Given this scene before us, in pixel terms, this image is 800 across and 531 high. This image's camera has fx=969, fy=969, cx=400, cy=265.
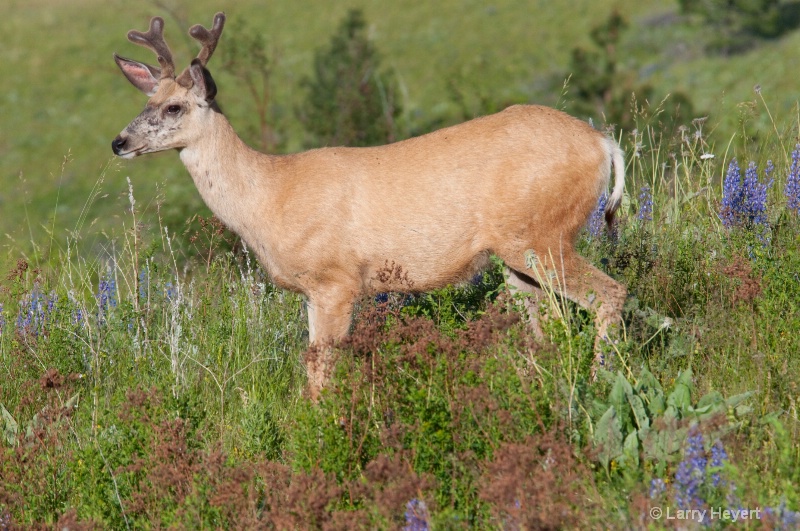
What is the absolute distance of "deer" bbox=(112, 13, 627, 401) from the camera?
559 centimetres

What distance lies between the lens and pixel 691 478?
11.1 ft

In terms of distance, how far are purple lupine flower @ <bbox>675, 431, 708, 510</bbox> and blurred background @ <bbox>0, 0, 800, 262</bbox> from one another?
12946 mm

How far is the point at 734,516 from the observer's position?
3195 mm

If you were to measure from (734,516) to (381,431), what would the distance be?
1.46m

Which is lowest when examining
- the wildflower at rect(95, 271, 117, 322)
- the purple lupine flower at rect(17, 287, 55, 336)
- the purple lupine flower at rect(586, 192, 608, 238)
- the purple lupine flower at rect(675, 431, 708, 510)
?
the purple lupine flower at rect(586, 192, 608, 238)

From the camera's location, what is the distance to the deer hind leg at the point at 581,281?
17.6ft

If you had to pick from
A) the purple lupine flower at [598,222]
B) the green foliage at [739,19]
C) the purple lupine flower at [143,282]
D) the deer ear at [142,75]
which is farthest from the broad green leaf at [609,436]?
the green foliage at [739,19]

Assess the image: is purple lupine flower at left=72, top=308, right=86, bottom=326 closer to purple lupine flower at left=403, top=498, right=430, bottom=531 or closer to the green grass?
the green grass

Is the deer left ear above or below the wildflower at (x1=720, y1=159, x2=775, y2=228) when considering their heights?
above

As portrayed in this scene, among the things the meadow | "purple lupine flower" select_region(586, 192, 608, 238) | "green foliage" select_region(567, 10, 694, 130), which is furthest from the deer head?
"green foliage" select_region(567, 10, 694, 130)

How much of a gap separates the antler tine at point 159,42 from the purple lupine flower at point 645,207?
3.22 meters

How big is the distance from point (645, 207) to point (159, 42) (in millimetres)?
3385

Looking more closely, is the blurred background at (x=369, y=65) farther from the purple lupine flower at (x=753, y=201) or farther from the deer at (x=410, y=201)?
the purple lupine flower at (x=753, y=201)

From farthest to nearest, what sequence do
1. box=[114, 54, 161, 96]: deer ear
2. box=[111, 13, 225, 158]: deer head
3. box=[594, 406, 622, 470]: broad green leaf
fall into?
box=[114, 54, 161, 96]: deer ear
box=[111, 13, 225, 158]: deer head
box=[594, 406, 622, 470]: broad green leaf
